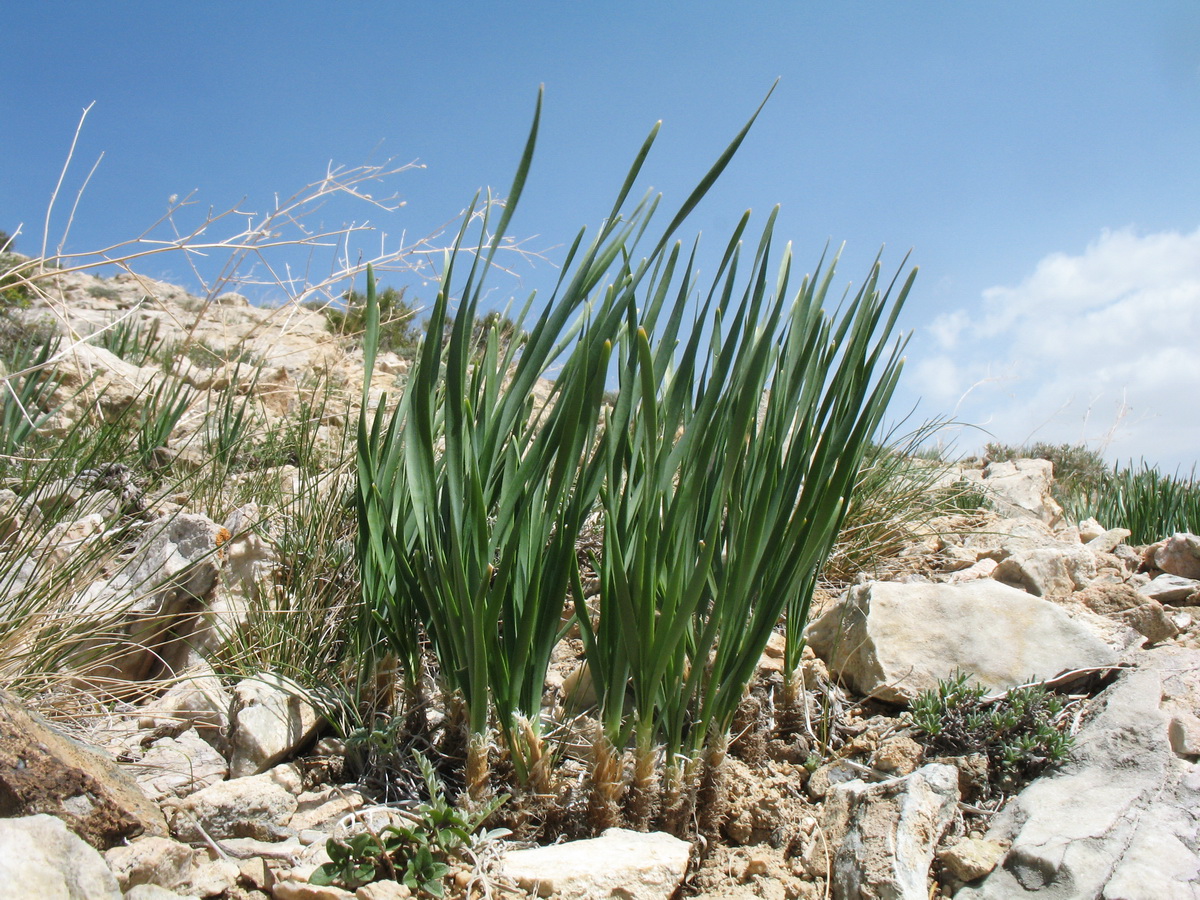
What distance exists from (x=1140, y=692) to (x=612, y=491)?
1198 mm

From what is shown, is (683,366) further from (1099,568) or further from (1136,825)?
(1099,568)

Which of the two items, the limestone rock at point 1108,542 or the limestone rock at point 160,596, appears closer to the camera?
the limestone rock at point 160,596

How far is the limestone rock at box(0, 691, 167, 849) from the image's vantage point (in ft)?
3.52

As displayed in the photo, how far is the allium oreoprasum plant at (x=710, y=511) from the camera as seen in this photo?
1112 mm

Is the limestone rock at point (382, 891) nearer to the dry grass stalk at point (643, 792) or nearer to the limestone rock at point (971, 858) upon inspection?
the dry grass stalk at point (643, 792)

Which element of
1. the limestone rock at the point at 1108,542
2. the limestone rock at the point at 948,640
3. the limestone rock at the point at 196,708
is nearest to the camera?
the limestone rock at the point at 196,708

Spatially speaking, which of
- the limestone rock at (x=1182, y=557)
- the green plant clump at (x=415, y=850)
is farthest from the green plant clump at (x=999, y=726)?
the limestone rock at (x=1182, y=557)

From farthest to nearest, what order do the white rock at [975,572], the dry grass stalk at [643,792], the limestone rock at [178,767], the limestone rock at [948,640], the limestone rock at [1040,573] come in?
the white rock at [975,572], the limestone rock at [1040,573], the limestone rock at [948,640], the limestone rock at [178,767], the dry grass stalk at [643,792]

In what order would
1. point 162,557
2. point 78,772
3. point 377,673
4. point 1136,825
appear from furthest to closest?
point 162,557
point 377,673
point 1136,825
point 78,772

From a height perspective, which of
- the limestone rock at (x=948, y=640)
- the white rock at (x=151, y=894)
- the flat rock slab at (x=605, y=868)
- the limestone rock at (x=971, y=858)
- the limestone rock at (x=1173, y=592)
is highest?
the limestone rock at (x=1173, y=592)

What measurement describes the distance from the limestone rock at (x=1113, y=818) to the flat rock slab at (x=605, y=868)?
473 millimetres

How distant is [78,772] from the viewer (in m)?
1.12

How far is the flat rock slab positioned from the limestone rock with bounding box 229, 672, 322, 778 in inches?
22.3

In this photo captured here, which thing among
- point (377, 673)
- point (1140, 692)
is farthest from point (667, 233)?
point (1140, 692)
